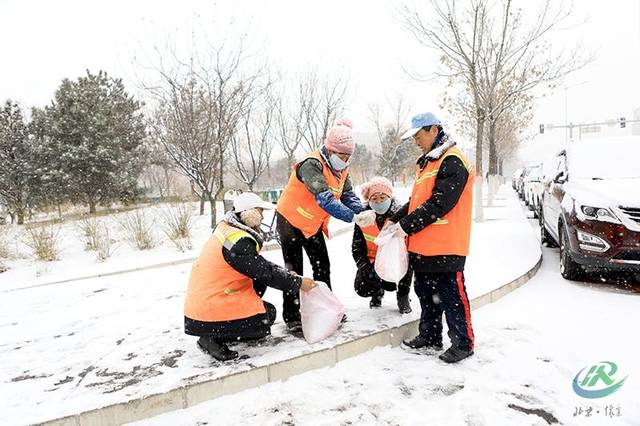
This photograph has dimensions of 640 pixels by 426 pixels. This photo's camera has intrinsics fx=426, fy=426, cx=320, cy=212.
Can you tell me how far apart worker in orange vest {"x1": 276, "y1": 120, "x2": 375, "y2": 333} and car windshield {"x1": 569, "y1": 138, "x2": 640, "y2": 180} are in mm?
4067

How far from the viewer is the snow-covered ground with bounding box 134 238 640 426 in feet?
8.32

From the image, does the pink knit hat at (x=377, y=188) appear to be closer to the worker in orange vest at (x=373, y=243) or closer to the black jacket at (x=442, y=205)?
the worker in orange vest at (x=373, y=243)

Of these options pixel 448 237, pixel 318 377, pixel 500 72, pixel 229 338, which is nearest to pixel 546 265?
pixel 448 237

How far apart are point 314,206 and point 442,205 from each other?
3.68 feet

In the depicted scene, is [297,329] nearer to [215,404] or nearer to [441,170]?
[215,404]

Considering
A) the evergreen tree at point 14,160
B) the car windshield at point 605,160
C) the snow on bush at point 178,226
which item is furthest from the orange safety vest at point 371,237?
the evergreen tree at point 14,160

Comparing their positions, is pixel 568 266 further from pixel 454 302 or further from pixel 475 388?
pixel 475 388

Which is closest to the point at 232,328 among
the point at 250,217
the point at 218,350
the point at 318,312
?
the point at 218,350

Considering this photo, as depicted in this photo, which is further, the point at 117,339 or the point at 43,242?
the point at 43,242

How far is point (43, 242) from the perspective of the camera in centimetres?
966

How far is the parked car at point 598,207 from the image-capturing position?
475cm

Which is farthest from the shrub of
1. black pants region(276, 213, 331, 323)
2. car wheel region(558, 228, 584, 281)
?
car wheel region(558, 228, 584, 281)

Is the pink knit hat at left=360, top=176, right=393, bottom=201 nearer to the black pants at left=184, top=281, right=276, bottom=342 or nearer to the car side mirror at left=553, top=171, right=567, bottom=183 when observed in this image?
the black pants at left=184, top=281, right=276, bottom=342

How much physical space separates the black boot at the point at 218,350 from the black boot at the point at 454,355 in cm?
158
